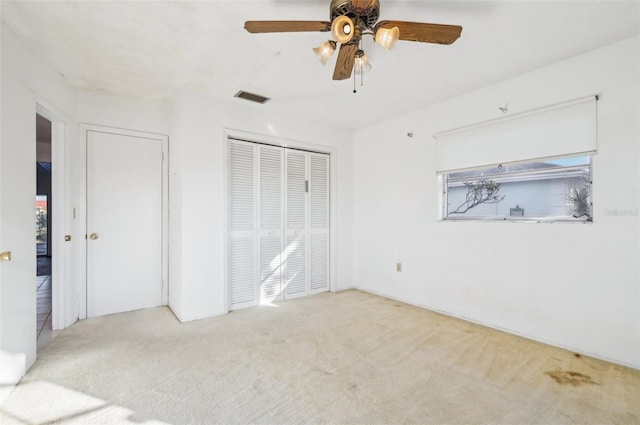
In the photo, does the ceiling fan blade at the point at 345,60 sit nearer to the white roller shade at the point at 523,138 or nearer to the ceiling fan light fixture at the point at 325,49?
the ceiling fan light fixture at the point at 325,49

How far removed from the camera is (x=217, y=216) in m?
3.37

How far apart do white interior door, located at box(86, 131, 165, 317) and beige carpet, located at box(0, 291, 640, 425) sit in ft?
1.44

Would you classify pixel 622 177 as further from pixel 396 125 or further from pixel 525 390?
pixel 396 125

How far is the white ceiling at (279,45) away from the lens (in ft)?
6.34

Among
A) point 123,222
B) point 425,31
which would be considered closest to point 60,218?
point 123,222

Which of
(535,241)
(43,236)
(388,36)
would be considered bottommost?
(43,236)

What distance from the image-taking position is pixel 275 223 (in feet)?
12.8

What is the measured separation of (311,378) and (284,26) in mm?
2255

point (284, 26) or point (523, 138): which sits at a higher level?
point (284, 26)

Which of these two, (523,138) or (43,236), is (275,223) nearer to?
(523,138)

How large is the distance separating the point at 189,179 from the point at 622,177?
12.6ft

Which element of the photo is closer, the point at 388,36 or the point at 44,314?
the point at 388,36

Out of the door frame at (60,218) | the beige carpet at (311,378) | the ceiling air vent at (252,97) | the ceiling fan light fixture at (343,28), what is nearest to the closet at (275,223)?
the ceiling air vent at (252,97)

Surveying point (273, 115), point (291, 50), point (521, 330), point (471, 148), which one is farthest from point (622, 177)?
point (273, 115)
